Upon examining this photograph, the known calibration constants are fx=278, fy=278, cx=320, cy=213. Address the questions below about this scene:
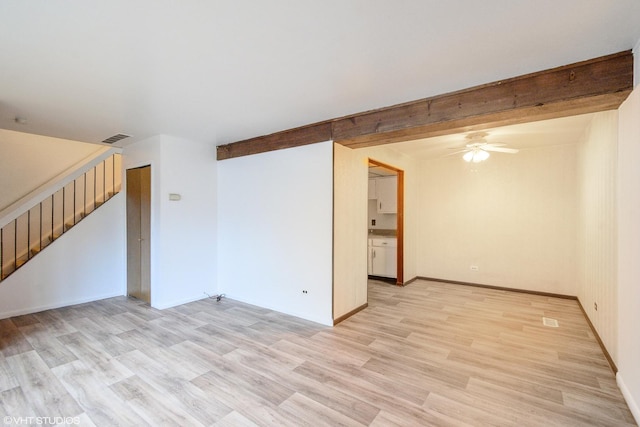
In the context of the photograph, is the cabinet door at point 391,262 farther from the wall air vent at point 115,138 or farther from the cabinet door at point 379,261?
the wall air vent at point 115,138

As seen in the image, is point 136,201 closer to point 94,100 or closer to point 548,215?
point 94,100

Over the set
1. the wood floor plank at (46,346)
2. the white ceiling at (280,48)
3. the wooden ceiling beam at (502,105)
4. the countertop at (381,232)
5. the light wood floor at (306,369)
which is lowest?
the light wood floor at (306,369)

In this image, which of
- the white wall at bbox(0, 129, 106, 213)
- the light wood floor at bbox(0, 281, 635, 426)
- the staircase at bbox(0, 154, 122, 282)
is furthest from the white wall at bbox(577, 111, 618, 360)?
the white wall at bbox(0, 129, 106, 213)

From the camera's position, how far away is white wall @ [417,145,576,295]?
16.1 ft

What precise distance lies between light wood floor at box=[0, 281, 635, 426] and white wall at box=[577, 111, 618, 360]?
1.14ft

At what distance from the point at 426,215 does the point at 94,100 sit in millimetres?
5919

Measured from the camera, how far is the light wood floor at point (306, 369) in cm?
205

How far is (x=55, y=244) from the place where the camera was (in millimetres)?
4398

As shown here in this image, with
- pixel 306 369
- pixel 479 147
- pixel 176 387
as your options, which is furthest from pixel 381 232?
pixel 176 387

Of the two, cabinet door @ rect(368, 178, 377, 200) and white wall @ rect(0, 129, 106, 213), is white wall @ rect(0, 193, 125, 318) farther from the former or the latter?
cabinet door @ rect(368, 178, 377, 200)

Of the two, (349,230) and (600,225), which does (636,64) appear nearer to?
(600,225)

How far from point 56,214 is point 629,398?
819 cm

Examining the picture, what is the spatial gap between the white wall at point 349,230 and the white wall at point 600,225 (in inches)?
107

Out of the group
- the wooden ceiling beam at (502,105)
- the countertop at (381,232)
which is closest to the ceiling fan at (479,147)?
the wooden ceiling beam at (502,105)
